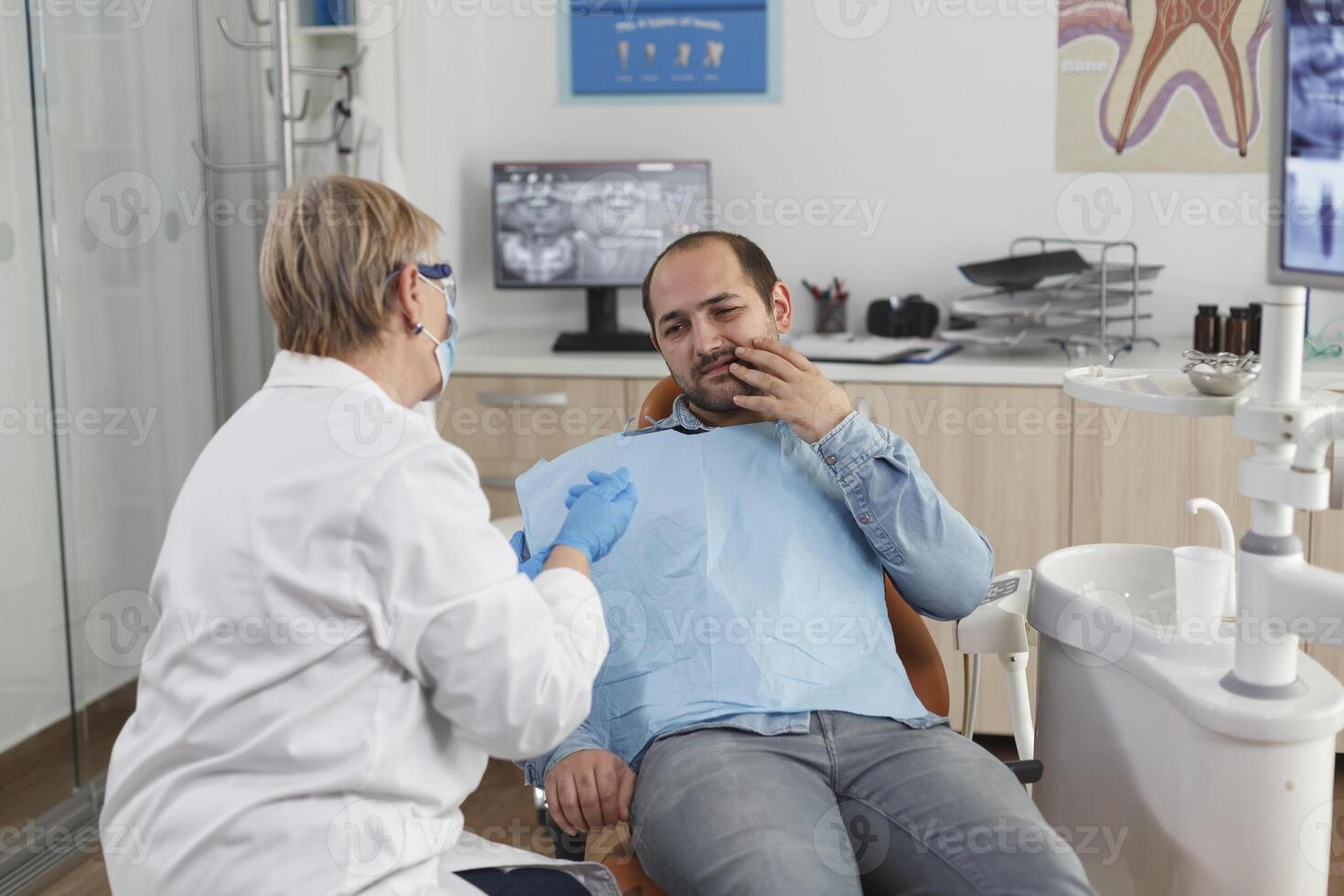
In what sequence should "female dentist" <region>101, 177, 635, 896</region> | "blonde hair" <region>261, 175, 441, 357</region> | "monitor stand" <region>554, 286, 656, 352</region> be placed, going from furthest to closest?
"monitor stand" <region>554, 286, 656, 352</region> < "blonde hair" <region>261, 175, 441, 357</region> < "female dentist" <region>101, 177, 635, 896</region>

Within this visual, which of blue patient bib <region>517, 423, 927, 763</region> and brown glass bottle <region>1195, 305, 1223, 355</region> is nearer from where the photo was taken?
blue patient bib <region>517, 423, 927, 763</region>

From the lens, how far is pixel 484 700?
3.58ft

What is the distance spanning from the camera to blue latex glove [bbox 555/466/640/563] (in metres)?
1.38

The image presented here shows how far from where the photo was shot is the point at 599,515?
1422 millimetres

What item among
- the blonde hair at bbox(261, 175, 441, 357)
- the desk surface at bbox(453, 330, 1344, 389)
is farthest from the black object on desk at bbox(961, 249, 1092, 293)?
the blonde hair at bbox(261, 175, 441, 357)

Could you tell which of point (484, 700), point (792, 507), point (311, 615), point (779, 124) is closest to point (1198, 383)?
point (792, 507)

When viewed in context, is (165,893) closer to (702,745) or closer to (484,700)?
(484,700)

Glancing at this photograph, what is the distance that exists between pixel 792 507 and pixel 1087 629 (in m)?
0.41

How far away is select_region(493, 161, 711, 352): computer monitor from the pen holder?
359 mm

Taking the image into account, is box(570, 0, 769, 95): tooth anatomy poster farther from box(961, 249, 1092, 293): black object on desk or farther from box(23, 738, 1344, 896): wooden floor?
box(23, 738, 1344, 896): wooden floor

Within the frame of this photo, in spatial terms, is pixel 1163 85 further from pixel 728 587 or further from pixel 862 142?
pixel 728 587

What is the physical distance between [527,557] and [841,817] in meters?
0.56

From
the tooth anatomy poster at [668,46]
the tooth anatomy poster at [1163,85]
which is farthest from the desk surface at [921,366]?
the tooth anatomy poster at [668,46]

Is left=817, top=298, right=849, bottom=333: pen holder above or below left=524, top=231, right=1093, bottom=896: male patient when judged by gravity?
above
